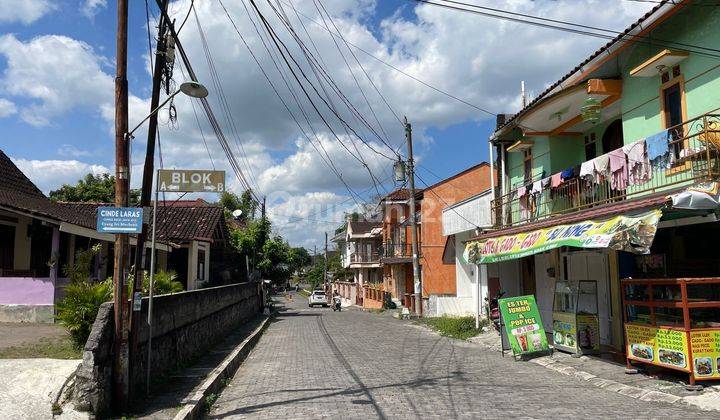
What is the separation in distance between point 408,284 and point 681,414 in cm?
3041

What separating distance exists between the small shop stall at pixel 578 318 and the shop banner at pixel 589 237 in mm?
1344

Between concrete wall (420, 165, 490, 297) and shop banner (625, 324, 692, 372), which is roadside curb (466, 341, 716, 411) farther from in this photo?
concrete wall (420, 165, 490, 297)

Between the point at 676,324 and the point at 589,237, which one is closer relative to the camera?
the point at 676,324

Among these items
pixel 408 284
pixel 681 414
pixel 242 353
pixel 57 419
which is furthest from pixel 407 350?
pixel 408 284

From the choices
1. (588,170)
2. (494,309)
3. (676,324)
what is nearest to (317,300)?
(494,309)

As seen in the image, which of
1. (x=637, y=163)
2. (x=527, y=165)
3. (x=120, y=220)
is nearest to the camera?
(x=120, y=220)

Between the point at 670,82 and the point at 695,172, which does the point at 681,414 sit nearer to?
the point at 695,172

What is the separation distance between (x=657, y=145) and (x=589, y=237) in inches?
91.4

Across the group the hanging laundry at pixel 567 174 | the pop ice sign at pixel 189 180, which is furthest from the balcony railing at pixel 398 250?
the pop ice sign at pixel 189 180

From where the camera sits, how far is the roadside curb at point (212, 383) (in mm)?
7474

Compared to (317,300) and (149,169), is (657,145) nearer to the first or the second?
(149,169)

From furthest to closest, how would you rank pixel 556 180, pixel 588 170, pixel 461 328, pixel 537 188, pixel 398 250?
pixel 398 250 → pixel 461 328 → pixel 537 188 → pixel 556 180 → pixel 588 170

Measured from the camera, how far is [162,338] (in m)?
10.1

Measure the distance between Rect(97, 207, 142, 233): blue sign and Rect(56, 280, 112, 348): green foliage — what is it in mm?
2065
